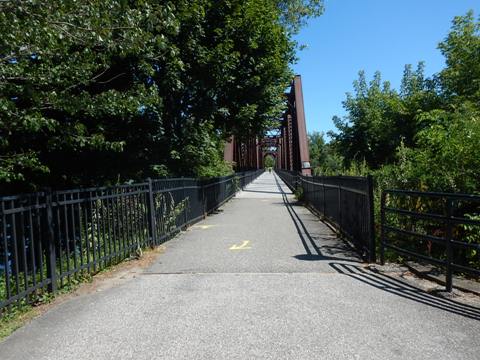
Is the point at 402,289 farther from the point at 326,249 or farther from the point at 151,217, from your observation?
the point at 151,217

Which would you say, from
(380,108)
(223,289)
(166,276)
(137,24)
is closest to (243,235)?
(166,276)

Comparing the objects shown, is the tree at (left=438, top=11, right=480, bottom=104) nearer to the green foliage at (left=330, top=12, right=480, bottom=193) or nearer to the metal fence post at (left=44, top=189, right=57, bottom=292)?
the green foliage at (left=330, top=12, right=480, bottom=193)

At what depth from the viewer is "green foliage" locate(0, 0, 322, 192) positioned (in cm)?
518

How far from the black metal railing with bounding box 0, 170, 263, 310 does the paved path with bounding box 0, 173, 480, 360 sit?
1.84 feet

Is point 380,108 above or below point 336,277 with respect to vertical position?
above

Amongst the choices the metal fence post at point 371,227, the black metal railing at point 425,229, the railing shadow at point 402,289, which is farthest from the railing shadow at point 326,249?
the black metal railing at point 425,229

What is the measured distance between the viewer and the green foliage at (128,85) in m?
5.18

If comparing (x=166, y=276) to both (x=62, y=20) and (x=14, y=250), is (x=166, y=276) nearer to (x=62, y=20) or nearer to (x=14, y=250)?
(x=14, y=250)

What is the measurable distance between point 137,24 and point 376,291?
175 inches

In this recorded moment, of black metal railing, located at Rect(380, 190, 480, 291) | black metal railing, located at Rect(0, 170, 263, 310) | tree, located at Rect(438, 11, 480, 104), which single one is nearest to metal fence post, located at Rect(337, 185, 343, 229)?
black metal railing, located at Rect(380, 190, 480, 291)

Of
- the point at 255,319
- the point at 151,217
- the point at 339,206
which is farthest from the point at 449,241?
the point at 151,217

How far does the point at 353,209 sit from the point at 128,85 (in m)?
6.34

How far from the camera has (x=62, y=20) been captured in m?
4.91

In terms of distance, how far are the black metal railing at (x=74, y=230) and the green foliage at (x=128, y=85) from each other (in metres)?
1.10
